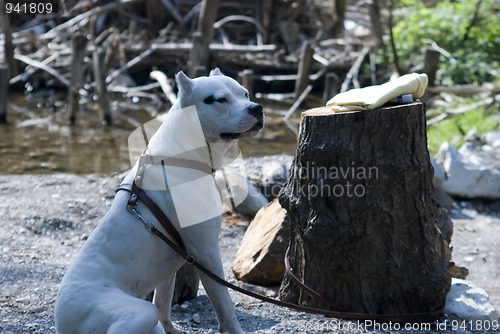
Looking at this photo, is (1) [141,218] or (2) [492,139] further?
(2) [492,139]

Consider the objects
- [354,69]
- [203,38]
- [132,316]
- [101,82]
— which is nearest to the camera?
[132,316]

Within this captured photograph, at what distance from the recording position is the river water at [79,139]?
10.7 m

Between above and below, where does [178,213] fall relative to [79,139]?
above

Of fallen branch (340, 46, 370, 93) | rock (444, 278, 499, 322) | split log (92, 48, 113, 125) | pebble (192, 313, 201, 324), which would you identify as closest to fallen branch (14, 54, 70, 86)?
split log (92, 48, 113, 125)

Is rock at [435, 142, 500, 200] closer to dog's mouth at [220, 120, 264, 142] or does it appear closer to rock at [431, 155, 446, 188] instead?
rock at [431, 155, 446, 188]

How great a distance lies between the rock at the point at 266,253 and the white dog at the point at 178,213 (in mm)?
1655

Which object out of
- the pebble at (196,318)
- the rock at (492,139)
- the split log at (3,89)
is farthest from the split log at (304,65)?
the pebble at (196,318)

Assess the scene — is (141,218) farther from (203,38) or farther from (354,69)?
(354,69)

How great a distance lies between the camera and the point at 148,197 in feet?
10.8

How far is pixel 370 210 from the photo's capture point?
3998mm

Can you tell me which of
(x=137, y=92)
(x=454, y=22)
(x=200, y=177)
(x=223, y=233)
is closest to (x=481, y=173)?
(x=223, y=233)

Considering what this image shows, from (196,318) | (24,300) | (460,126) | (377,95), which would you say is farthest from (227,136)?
(460,126)

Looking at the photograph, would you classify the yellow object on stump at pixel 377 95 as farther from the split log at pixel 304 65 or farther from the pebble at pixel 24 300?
the split log at pixel 304 65

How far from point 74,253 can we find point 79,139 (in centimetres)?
752
